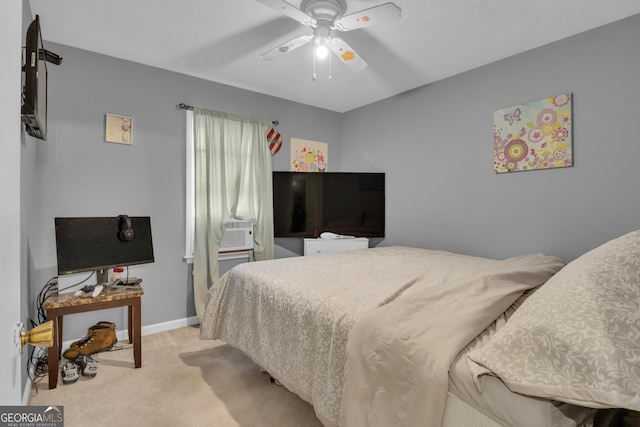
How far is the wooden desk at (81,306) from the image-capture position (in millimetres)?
2121

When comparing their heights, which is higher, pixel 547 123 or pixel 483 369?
pixel 547 123

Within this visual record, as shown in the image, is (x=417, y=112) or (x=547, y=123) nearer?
(x=547, y=123)

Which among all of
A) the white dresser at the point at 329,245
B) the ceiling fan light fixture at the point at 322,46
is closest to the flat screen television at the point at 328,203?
the white dresser at the point at 329,245

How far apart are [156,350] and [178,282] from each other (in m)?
0.70

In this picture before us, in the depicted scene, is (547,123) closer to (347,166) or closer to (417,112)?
(417,112)

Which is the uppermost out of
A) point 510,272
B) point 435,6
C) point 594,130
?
point 435,6

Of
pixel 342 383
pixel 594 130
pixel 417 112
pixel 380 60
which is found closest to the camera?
pixel 342 383

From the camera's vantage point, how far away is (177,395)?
2.06 metres

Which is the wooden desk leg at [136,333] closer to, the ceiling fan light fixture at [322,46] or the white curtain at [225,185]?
the white curtain at [225,185]

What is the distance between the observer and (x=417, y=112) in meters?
3.64

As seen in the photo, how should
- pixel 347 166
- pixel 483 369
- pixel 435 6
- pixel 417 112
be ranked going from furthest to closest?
pixel 347 166
pixel 417 112
pixel 435 6
pixel 483 369

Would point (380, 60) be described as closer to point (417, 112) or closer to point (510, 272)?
point (417, 112)

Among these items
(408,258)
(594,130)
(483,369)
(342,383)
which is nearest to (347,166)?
(408,258)
